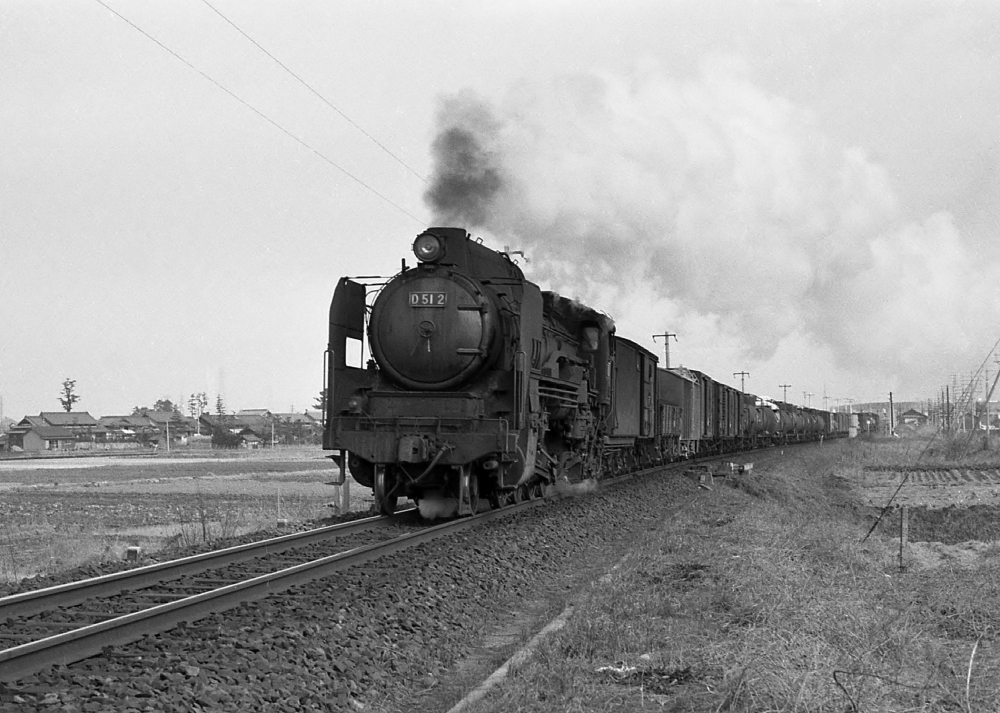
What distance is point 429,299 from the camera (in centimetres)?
1347

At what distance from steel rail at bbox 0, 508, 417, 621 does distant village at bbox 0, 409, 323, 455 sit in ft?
274

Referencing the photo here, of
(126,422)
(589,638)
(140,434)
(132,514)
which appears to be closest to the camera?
(589,638)

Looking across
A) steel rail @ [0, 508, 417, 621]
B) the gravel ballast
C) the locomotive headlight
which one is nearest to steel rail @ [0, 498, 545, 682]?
the gravel ballast

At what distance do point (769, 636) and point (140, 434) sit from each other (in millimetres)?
107099

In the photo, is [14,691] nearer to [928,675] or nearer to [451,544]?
[928,675]

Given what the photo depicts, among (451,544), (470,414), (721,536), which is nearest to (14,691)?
(451,544)

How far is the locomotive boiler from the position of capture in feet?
42.7

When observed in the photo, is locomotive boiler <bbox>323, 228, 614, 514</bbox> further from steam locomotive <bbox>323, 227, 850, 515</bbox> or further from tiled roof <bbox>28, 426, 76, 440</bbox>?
tiled roof <bbox>28, 426, 76, 440</bbox>

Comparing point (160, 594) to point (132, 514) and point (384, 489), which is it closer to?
point (384, 489)

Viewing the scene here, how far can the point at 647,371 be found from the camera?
2389cm

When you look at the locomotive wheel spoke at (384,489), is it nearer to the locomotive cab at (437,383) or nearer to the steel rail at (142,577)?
the locomotive cab at (437,383)

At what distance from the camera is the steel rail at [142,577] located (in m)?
7.88

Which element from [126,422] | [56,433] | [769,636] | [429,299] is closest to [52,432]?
[56,433]

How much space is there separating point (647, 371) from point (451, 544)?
13.2m
